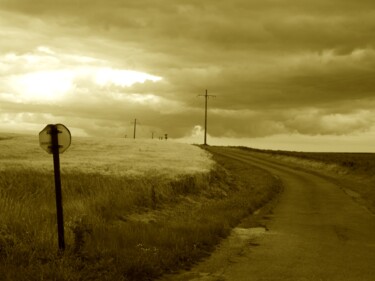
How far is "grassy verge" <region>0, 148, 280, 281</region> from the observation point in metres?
9.63

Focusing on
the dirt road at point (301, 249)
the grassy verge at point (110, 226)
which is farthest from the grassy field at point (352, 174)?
the grassy verge at point (110, 226)

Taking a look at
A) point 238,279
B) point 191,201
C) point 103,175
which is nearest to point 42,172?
point 103,175

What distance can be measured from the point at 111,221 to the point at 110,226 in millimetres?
1573

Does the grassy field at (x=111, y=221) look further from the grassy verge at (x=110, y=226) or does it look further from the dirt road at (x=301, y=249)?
the dirt road at (x=301, y=249)

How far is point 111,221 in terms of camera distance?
15.7 metres

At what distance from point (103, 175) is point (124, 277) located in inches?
626

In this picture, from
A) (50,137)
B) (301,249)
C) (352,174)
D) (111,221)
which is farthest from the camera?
(352,174)

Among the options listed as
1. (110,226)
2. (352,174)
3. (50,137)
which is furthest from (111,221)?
(352,174)

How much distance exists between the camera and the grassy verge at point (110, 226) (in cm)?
963

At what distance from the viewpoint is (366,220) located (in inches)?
762

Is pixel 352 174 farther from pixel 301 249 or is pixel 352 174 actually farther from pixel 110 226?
pixel 110 226

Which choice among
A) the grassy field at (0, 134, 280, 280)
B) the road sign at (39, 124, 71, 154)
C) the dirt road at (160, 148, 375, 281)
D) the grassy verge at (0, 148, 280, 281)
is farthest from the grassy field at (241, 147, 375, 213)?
the road sign at (39, 124, 71, 154)

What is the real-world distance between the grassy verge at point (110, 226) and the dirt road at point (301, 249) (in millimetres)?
797

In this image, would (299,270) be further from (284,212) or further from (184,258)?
(284,212)
